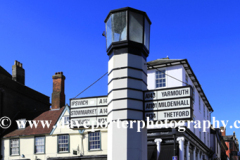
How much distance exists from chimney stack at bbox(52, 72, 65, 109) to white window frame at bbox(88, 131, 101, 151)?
651 centimetres

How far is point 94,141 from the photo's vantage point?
30969 millimetres

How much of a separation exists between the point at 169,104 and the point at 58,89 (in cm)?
2771

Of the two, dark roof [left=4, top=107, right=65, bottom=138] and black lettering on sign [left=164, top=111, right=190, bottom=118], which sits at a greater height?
black lettering on sign [left=164, top=111, right=190, bottom=118]

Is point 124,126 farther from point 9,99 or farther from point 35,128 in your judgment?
point 9,99

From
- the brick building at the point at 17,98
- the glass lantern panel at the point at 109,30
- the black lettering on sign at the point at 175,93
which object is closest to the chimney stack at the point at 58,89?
the brick building at the point at 17,98

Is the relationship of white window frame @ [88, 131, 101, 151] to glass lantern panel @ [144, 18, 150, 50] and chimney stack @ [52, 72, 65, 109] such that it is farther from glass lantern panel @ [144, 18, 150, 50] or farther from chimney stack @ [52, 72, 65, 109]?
glass lantern panel @ [144, 18, 150, 50]

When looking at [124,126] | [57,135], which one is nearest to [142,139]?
[124,126]

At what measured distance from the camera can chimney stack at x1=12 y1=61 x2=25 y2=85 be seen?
1594 inches

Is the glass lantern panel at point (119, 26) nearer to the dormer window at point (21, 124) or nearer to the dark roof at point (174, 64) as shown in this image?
the dark roof at point (174, 64)

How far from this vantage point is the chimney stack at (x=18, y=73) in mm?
40500

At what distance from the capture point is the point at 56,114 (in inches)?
1391

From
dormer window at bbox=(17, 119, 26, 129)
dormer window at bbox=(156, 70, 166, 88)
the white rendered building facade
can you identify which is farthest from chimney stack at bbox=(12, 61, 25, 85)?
dormer window at bbox=(156, 70, 166, 88)

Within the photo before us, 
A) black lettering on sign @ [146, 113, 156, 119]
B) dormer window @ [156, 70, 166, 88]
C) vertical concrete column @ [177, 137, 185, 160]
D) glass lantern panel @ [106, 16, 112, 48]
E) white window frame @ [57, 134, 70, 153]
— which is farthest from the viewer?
white window frame @ [57, 134, 70, 153]

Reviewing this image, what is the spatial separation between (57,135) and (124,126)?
80.1 feet
